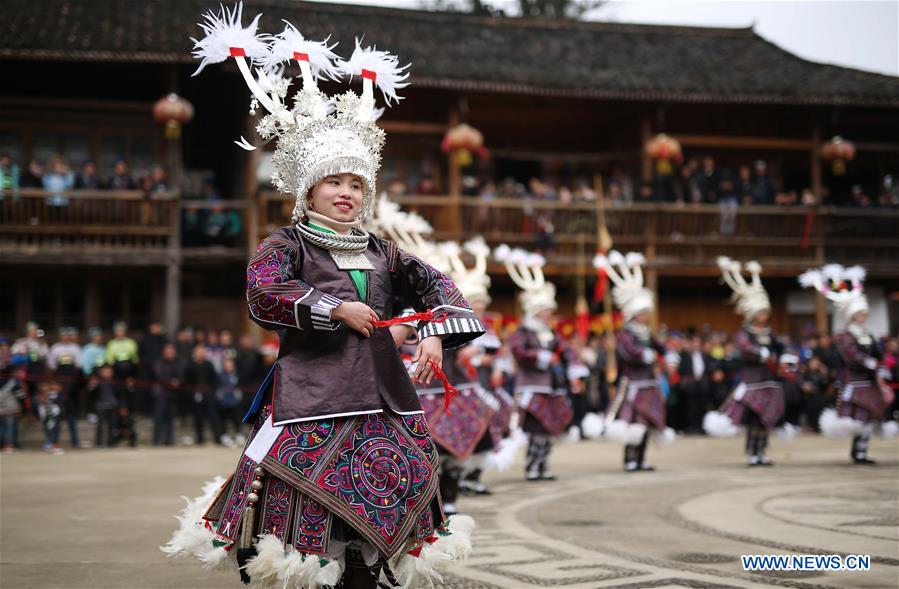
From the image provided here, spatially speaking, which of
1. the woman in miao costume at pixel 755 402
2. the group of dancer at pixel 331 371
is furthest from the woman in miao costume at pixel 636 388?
the group of dancer at pixel 331 371

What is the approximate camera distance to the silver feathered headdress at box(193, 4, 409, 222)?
4.08m

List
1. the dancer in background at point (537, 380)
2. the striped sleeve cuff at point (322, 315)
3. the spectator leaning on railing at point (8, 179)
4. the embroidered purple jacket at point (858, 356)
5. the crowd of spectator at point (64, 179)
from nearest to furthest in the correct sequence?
1. the striped sleeve cuff at point (322, 315)
2. the dancer in background at point (537, 380)
3. the embroidered purple jacket at point (858, 356)
4. the spectator leaning on railing at point (8, 179)
5. the crowd of spectator at point (64, 179)

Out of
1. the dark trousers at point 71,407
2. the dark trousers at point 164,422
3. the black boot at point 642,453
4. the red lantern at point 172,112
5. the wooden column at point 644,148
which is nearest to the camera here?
the black boot at point 642,453

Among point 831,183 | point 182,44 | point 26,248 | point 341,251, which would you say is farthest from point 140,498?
point 831,183

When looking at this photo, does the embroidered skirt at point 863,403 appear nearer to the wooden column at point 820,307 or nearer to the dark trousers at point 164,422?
the wooden column at point 820,307

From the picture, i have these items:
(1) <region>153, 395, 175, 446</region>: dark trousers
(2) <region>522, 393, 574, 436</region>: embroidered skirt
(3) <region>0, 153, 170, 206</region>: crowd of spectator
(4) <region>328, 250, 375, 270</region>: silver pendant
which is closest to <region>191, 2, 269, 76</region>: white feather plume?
(4) <region>328, 250, 375, 270</region>: silver pendant

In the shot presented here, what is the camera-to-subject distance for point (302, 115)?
13.7 ft

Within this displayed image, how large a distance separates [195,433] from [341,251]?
13.4m

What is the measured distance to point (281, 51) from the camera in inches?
164

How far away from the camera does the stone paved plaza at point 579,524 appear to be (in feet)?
17.4

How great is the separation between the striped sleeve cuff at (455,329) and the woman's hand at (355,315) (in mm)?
312

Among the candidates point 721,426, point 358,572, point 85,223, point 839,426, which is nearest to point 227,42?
point 358,572

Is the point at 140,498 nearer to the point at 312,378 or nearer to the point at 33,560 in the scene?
the point at 33,560

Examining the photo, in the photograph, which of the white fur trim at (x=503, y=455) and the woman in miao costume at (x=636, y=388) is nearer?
the white fur trim at (x=503, y=455)
